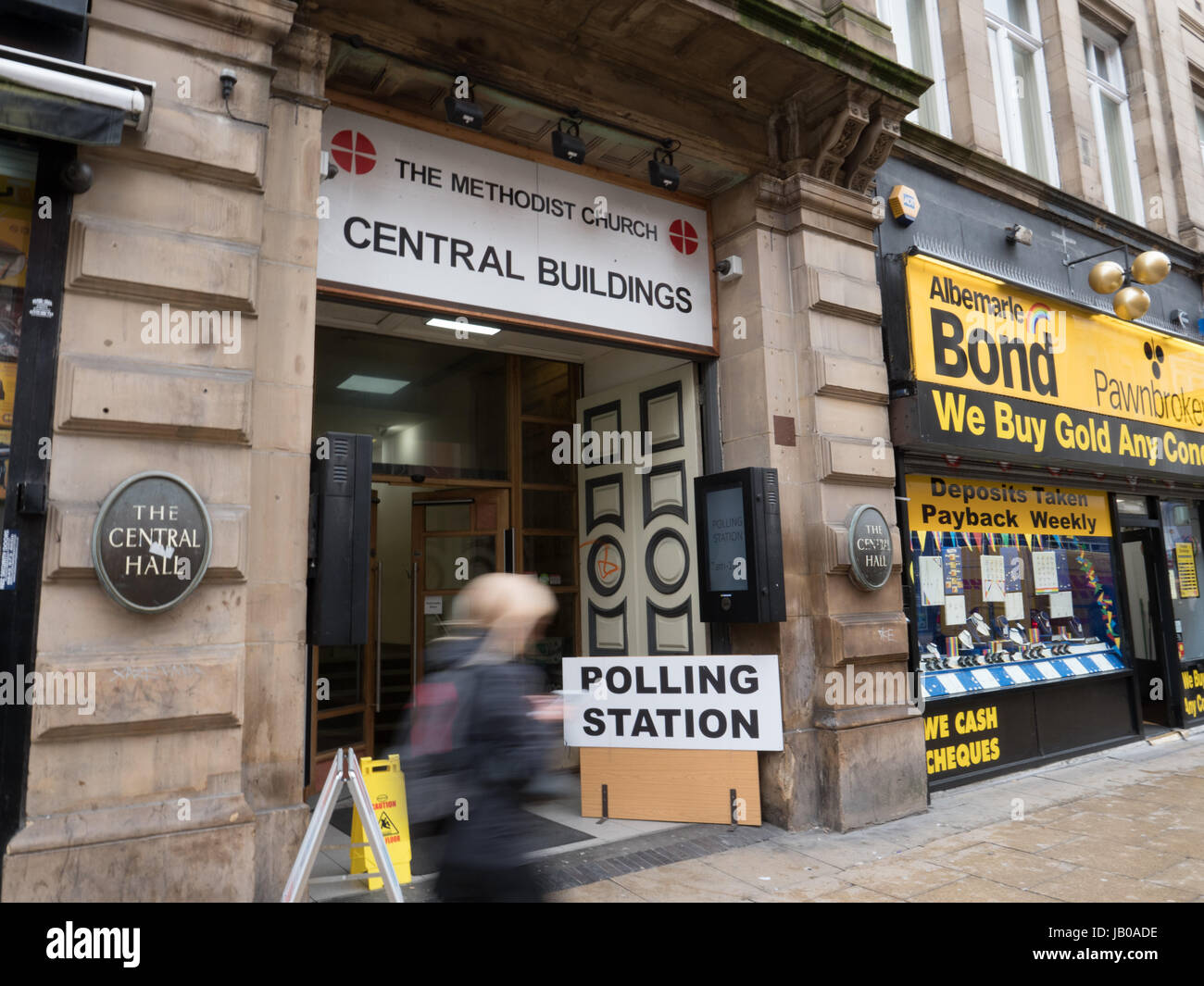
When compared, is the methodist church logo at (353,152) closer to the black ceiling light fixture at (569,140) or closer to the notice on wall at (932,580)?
the black ceiling light fixture at (569,140)

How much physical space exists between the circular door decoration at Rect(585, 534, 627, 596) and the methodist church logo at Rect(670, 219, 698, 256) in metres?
2.86

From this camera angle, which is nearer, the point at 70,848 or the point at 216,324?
the point at 70,848

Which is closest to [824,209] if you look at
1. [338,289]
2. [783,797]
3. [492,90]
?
[492,90]

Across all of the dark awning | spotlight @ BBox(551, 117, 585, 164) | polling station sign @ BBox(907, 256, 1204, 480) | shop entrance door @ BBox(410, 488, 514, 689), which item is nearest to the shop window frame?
the dark awning

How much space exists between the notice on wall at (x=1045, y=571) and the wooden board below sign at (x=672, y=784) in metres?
4.75

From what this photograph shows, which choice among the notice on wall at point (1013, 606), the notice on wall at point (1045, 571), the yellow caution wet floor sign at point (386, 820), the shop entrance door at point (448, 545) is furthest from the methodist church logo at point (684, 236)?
the notice on wall at point (1045, 571)

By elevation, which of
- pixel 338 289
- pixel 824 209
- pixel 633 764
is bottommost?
pixel 633 764

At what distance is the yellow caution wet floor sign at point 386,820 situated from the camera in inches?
206

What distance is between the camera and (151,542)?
3963mm

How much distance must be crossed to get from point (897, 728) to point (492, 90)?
6.00 meters

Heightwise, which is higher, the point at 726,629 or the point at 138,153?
the point at 138,153

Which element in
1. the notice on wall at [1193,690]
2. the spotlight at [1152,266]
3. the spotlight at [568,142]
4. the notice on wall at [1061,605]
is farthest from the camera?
the notice on wall at [1193,690]
